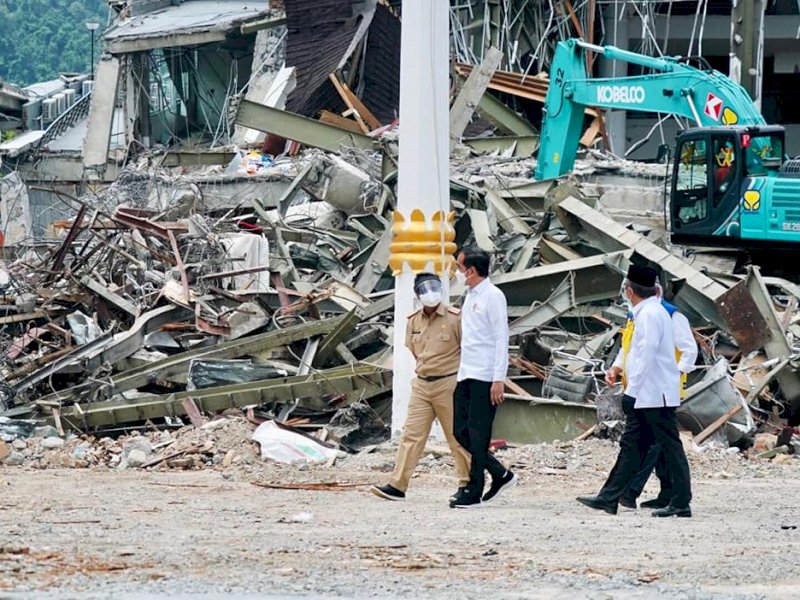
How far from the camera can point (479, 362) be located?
9555mm

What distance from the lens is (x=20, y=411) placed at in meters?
14.1

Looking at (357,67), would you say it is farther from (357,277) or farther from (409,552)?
(409,552)

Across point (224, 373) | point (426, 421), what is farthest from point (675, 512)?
point (224, 373)

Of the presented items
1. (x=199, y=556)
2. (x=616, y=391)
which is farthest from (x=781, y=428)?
(x=199, y=556)

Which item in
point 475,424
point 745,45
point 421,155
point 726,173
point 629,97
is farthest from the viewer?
point 745,45

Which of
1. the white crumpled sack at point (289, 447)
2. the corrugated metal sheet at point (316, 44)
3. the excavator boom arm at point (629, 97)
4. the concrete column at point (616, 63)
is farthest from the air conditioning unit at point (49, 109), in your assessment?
the white crumpled sack at point (289, 447)

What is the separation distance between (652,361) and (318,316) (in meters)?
6.53

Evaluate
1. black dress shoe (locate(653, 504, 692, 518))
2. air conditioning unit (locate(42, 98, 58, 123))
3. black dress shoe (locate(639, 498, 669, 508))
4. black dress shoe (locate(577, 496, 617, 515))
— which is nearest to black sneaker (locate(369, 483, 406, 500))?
black dress shoe (locate(577, 496, 617, 515))

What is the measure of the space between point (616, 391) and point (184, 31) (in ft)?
79.9

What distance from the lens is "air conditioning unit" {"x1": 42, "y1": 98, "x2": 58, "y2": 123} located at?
1738 inches

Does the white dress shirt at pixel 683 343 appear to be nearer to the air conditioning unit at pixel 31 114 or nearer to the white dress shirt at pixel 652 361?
the white dress shirt at pixel 652 361

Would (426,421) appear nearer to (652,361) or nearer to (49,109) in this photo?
(652,361)

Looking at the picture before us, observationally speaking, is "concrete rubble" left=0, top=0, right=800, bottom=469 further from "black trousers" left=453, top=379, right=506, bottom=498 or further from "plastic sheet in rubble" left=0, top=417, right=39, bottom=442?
"black trousers" left=453, top=379, right=506, bottom=498

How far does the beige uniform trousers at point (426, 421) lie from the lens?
32.3 feet
